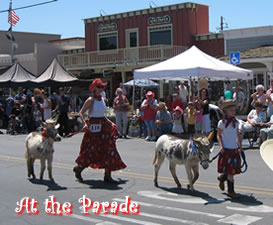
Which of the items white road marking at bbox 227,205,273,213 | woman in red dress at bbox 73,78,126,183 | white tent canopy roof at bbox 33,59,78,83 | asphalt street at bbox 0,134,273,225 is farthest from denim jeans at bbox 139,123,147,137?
white road marking at bbox 227,205,273,213

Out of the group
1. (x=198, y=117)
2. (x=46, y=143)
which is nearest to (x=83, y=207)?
(x=46, y=143)

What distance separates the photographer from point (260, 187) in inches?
333

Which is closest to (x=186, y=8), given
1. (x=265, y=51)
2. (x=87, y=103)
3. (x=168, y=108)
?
(x=265, y=51)

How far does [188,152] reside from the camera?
7812 mm

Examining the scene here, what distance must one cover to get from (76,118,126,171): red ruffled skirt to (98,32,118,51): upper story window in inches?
1001

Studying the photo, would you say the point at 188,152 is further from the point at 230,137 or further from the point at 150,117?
the point at 150,117

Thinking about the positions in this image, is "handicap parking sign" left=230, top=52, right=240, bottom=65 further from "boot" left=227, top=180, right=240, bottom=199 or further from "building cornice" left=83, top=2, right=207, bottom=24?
"building cornice" left=83, top=2, right=207, bottom=24

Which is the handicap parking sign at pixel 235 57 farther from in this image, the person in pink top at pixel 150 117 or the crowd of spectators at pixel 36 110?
the crowd of spectators at pixel 36 110

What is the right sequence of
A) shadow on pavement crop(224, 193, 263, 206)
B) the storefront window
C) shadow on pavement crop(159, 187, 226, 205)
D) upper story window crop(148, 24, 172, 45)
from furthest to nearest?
the storefront window → upper story window crop(148, 24, 172, 45) → shadow on pavement crop(159, 187, 226, 205) → shadow on pavement crop(224, 193, 263, 206)

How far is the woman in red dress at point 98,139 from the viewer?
349 inches

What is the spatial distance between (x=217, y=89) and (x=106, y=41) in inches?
512

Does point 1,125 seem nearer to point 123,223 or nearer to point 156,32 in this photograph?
point 156,32

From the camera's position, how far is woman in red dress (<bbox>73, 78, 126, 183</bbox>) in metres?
8.87

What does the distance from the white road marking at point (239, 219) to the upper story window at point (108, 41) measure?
28184 mm
